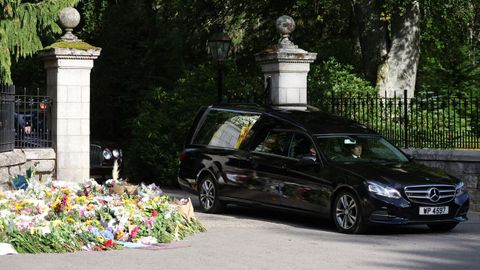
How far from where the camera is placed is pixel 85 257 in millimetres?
10641

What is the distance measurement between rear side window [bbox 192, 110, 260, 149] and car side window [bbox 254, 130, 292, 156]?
1.54ft

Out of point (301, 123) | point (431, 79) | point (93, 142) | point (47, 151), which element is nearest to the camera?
point (301, 123)

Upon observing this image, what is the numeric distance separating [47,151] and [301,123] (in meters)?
4.58

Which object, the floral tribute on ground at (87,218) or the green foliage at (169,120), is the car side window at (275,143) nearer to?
the floral tribute on ground at (87,218)

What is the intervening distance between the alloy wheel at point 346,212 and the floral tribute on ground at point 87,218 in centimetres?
188

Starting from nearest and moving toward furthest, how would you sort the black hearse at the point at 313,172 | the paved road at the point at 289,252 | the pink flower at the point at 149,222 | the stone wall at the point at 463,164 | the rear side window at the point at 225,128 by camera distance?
1. the paved road at the point at 289,252
2. the pink flower at the point at 149,222
3. the black hearse at the point at 313,172
4. the rear side window at the point at 225,128
5. the stone wall at the point at 463,164

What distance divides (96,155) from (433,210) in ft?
30.2

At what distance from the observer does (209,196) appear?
16.3m

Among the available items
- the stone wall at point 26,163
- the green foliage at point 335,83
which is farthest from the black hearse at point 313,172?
the green foliage at point 335,83

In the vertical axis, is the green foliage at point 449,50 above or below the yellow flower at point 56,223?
above

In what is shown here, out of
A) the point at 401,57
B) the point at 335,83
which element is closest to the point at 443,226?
the point at 335,83

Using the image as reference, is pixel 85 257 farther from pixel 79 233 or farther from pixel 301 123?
pixel 301 123

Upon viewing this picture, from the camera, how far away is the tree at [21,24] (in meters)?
16.3

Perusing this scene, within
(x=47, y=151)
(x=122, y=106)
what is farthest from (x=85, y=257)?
(x=122, y=106)
